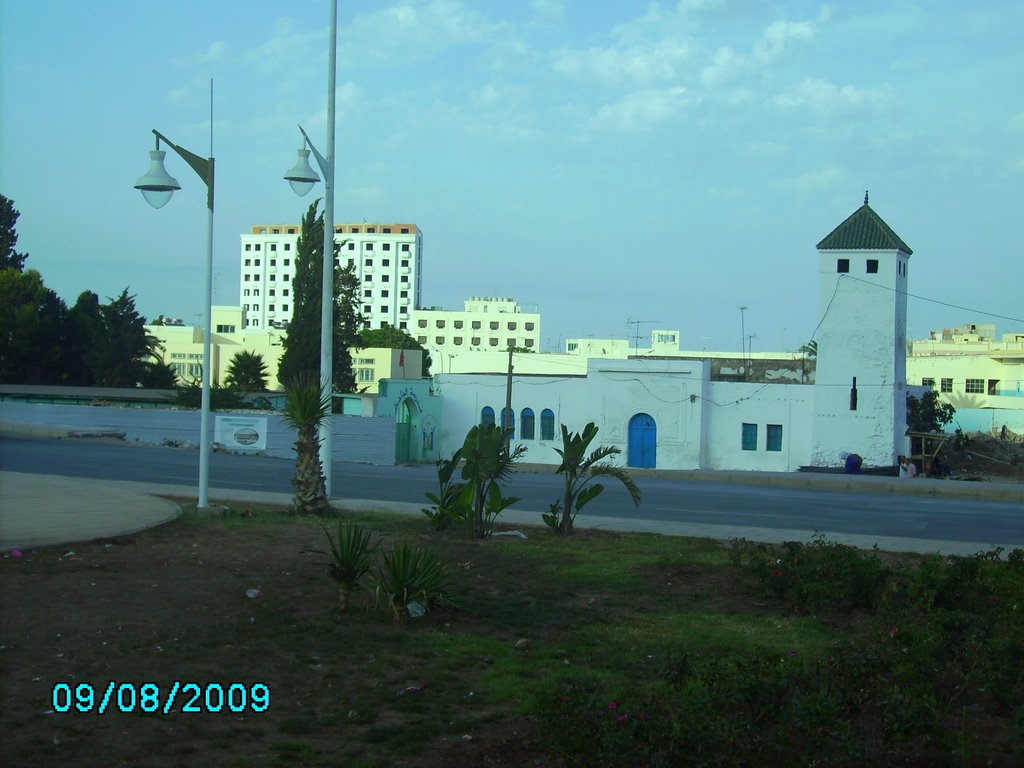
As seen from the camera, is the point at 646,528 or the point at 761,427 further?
the point at 761,427

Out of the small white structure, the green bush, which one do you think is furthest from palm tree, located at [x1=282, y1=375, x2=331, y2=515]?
the small white structure

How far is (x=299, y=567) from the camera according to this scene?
33.3ft

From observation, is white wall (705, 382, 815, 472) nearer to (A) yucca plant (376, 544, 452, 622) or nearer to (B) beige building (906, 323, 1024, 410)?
(B) beige building (906, 323, 1024, 410)

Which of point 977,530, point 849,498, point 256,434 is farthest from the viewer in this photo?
point 256,434

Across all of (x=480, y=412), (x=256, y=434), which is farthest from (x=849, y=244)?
(x=256, y=434)

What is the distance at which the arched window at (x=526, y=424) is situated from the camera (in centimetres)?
5081

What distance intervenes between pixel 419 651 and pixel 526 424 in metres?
43.4

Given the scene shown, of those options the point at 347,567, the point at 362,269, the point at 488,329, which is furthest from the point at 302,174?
the point at 362,269

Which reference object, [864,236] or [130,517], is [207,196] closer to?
[130,517]

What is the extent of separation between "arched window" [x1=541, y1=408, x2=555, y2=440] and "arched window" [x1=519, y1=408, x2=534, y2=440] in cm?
54

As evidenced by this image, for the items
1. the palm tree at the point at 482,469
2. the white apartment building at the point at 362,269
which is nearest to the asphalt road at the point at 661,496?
the palm tree at the point at 482,469

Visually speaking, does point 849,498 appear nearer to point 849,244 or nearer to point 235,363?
point 849,244

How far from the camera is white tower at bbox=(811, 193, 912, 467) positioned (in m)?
44.2

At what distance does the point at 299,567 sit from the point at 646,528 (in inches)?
297
